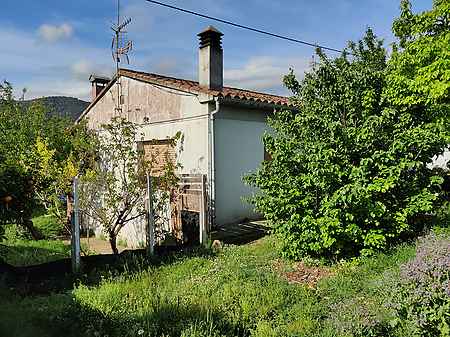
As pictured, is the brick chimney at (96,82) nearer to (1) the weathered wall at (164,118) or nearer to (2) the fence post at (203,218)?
(1) the weathered wall at (164,118)

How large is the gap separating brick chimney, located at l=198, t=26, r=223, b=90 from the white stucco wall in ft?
3.55

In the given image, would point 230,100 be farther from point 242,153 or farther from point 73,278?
point 73,278

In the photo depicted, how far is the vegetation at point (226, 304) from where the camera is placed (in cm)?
443

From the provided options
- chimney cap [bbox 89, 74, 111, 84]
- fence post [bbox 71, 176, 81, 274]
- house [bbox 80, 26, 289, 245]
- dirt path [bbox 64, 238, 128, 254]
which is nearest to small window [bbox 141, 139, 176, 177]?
house [bbox 80, 26, 289, 245]

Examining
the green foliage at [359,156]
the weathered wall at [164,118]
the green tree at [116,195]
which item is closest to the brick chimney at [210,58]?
the weathered wall at [164,118]

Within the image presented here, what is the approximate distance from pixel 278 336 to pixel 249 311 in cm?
70

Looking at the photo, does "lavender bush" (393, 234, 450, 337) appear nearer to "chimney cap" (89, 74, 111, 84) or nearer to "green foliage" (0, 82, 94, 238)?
"green foliage" (0, 82, 94, 238)

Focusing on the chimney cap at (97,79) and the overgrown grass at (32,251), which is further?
the chimney cap at (97,79)

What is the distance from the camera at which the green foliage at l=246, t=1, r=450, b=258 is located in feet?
22.1

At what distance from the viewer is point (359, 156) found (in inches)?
282

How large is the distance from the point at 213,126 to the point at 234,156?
1.14m

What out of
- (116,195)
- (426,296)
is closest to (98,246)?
(116,195)

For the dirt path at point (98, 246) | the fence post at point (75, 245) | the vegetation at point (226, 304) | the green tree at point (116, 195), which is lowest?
the dirt path at point (98, 246)

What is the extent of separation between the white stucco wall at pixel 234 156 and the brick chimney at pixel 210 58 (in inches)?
42.6
